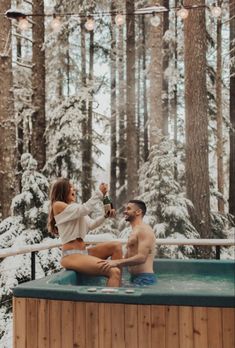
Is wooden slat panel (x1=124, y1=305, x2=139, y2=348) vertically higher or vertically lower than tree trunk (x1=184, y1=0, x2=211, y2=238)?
lower

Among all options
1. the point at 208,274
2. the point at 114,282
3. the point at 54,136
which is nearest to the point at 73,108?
the point at 54,136

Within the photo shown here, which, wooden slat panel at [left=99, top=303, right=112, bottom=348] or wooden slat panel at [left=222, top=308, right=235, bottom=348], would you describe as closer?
wooden slat panel at [left=222, top=308, right=235, bottom=348]

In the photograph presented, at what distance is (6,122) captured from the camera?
9094 mm

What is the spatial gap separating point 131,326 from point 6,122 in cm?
631

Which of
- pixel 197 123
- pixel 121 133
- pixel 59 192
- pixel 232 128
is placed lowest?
pixel 59 192

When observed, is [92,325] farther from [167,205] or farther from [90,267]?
[167,205]

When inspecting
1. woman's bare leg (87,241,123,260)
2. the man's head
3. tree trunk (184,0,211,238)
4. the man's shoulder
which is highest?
tree trunk (184,0,211,238)

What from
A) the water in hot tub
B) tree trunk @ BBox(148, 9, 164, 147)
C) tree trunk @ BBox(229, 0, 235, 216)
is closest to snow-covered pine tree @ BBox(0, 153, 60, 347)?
the water in hot tub

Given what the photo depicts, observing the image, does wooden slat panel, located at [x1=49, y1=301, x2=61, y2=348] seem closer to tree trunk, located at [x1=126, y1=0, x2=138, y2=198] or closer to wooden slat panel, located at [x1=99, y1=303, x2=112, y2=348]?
wooden slat panel, located at [x1=99, y1=303, x2=112, y2=348]

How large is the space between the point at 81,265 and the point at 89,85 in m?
10.6

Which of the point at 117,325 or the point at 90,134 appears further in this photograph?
the point at 90,134

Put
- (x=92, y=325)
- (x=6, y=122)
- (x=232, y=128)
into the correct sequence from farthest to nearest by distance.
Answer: (x=232, y=128) < (x=6, y=122) < (x=92, y=325)

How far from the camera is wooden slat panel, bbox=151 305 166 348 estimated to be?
337cm

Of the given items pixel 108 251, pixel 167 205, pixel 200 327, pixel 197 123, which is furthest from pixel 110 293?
pixel 197 123
